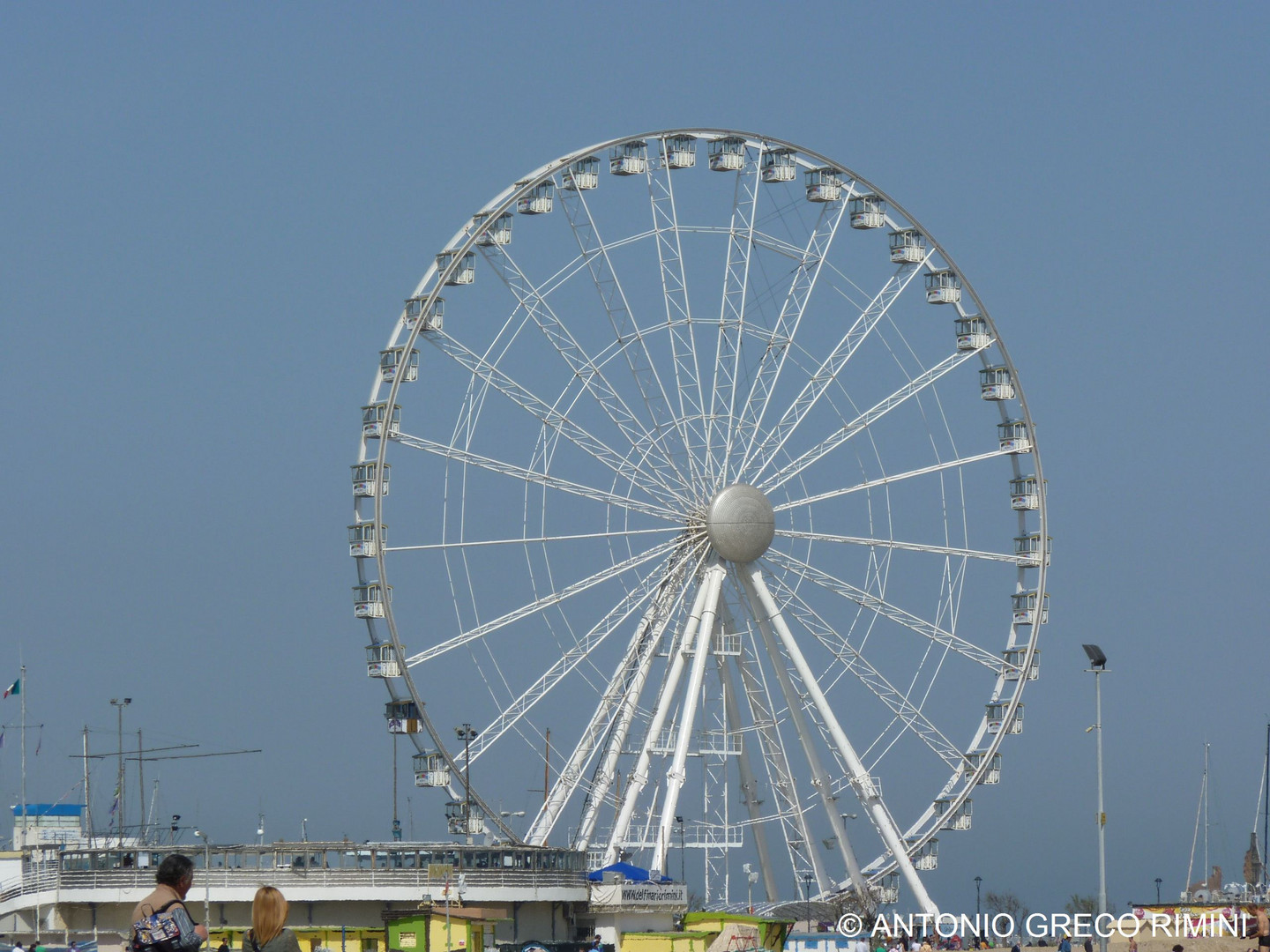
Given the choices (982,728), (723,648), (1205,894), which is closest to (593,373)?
(723,648)

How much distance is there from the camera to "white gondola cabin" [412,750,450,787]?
4909 centimetres

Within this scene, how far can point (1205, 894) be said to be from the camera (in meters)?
84.9

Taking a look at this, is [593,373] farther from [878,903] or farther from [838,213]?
Answer: [878,903]

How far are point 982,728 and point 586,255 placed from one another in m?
17.3

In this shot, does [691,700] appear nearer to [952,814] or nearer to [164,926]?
[952,814]

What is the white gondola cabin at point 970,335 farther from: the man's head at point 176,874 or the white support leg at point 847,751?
the man's head at point 176,874

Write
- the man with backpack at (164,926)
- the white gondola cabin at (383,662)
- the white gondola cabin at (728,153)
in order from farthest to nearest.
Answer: the white gondola cabin at (728,153), the white gondola cabin at (383,662), the man with backpack at (164,926)

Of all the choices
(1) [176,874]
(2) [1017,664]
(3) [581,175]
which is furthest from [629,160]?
(1) [176,874]

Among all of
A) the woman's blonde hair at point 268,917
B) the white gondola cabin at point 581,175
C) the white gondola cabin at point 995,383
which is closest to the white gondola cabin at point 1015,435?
the white gondola cabin at point 995,383

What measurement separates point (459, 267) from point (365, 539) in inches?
270

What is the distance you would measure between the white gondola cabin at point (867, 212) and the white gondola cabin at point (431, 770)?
18.1 meters

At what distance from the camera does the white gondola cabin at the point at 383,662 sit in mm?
48469

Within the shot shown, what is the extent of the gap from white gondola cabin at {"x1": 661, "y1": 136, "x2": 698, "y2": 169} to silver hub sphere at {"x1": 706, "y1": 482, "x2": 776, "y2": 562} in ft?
28.3

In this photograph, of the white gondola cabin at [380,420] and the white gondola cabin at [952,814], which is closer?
the white gondola cabin at [380,420]
